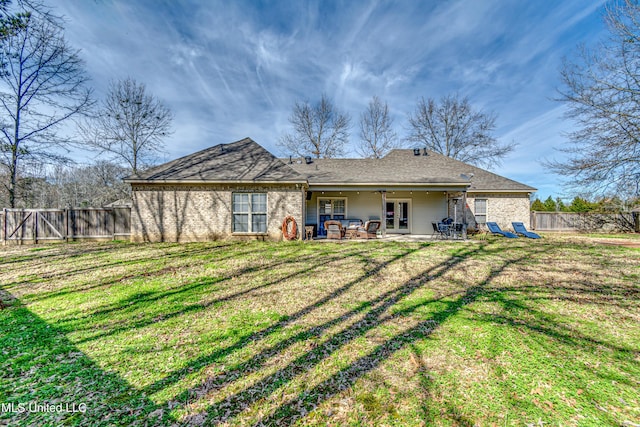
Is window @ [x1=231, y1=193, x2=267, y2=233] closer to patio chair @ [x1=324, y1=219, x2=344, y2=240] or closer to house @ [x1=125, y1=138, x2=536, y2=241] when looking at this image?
house @ [x1=125, y1=138, x2=536, y2=241]

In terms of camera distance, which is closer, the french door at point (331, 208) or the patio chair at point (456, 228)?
the patio chair at point (456, 228)

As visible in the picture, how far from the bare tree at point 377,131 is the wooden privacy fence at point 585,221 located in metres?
13.0

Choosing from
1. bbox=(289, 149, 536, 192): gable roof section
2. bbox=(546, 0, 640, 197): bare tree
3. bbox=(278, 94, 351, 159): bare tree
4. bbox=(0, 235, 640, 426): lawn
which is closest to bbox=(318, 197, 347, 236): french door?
bbox=(289, 149, 536, 192): gable roof section

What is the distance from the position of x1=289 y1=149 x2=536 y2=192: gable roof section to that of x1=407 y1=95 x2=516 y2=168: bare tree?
8283 mm

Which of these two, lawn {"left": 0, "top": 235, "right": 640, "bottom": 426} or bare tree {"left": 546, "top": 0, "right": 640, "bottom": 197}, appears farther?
bare tree {"left": 546, "top": 0, "right": 640, "bottom": 197}

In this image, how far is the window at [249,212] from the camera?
37.7 feet

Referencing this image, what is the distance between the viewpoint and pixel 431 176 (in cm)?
1298

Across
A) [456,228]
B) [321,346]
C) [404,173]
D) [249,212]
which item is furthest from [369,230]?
[321,346]

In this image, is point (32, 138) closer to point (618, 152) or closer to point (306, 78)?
point (306, 78)

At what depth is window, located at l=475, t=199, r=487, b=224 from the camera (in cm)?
1544

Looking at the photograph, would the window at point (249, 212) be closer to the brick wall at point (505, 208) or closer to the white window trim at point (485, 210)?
the brick wall at point (505, 208)

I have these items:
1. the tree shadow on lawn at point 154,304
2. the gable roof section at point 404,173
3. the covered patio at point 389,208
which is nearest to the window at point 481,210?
the gable roof section at point 404,173

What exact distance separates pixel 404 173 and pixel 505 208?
7.39 meters

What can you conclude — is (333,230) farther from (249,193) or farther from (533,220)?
(533,220)
